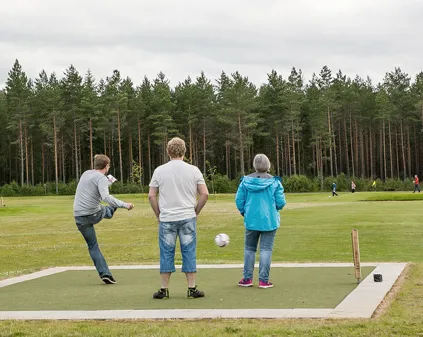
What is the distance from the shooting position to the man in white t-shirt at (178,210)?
904cm

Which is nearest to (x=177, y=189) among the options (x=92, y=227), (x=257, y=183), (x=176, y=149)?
(x=176, y=149)

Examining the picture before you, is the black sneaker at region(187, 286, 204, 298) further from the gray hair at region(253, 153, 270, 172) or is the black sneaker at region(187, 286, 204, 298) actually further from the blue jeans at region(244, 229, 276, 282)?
the gray hair at region(253, 153, 270, 172)

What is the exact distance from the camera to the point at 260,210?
1001 centimetres

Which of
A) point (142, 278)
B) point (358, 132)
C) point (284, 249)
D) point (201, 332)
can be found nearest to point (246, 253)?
point (142, 278)

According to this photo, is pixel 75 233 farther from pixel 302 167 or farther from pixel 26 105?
pixel 302 167

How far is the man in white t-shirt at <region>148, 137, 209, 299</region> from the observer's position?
29.7 ft

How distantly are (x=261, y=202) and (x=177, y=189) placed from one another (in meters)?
1.59

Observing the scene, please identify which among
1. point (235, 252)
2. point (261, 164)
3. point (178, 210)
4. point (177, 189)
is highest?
point (261, 164)

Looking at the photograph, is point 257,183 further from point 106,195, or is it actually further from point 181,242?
point 106,195

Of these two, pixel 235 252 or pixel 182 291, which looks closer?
pixel 182 291

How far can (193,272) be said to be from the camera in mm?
9055

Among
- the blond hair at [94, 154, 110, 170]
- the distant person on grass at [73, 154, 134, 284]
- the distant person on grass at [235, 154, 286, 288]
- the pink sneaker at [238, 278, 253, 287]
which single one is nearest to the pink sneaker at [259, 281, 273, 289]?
the distant person on grass at [235, 154, 286, 288]

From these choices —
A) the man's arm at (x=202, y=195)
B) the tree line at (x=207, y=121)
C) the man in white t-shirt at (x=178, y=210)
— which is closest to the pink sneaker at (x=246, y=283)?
the man in white t-shirt at (x=178, y=210)

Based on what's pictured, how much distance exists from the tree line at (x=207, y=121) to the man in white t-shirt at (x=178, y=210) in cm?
8484
